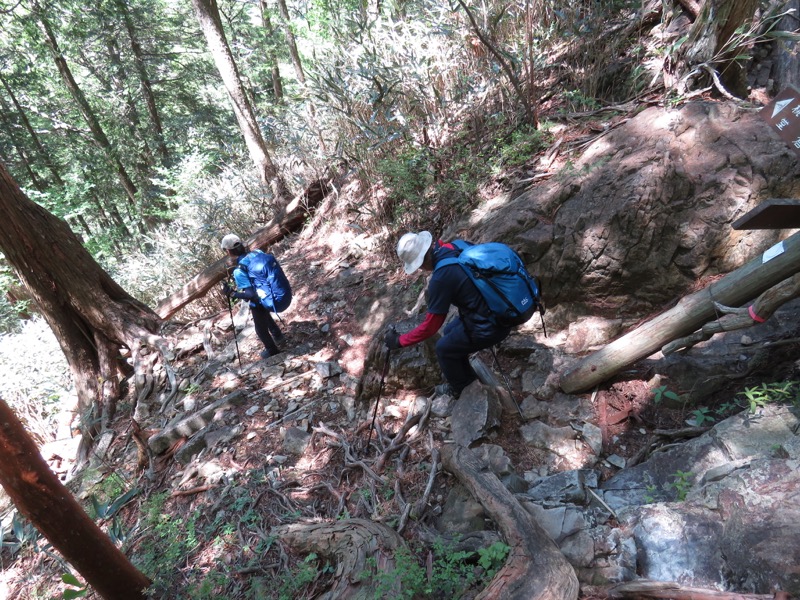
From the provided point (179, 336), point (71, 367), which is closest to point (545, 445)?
point (179, 336)

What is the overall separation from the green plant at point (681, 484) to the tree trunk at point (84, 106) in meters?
16.8

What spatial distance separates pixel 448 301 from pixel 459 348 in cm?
59

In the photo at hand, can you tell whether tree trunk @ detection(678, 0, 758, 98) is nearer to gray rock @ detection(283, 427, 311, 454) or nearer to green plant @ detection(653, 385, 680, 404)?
green plant @ detection(653, 385, 680, 404)

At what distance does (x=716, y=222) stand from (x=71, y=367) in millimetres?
9204

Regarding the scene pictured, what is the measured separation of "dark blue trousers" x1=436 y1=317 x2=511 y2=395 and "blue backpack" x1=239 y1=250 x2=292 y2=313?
272 centimetres

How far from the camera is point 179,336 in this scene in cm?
777

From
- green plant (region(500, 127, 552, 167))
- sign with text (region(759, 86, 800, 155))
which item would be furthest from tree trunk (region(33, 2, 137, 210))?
sign with text (region(759, 86, 800, 155))

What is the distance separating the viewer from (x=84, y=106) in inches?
560

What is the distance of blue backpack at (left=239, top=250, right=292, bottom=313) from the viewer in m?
5.65

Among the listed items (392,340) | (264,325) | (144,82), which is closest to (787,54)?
(392,340)

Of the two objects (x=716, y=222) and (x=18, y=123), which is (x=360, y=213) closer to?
(x=716, y=222)

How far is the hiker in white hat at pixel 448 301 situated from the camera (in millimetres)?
3477

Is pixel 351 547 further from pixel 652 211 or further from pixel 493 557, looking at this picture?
pixel 652 211

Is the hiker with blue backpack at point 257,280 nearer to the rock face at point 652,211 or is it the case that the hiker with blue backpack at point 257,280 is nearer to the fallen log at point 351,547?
the rock face at point 652,211
